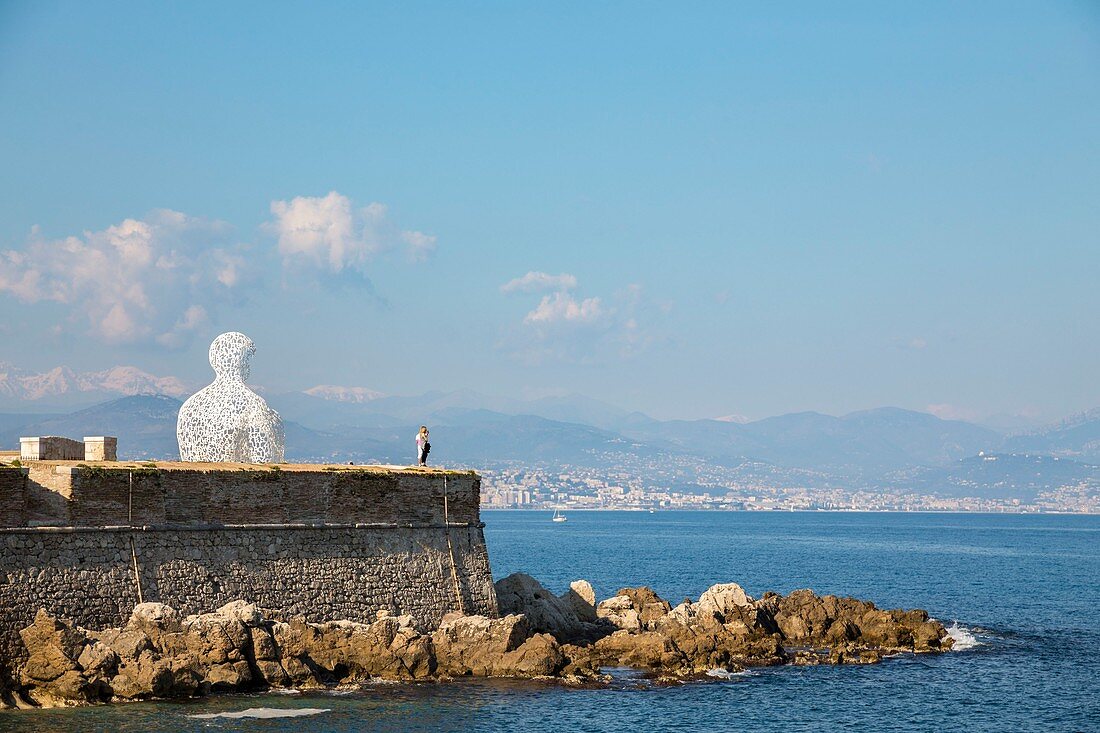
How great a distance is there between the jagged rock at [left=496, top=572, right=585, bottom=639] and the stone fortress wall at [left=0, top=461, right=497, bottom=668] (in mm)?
2061

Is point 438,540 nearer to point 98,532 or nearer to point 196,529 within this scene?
point 196,529

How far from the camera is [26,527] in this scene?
29359 millimetres

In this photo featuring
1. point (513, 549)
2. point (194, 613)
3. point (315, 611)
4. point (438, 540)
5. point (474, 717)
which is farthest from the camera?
point (513, 549)

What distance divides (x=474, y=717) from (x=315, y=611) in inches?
268

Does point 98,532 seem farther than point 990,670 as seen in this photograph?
No

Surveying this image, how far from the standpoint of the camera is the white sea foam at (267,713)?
27.3 m

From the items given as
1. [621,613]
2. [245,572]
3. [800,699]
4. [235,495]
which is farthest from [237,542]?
[800,699]

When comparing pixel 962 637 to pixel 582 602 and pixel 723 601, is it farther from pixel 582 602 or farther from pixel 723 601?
pixel 582 602

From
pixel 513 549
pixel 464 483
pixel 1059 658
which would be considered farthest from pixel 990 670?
pixel 513 549

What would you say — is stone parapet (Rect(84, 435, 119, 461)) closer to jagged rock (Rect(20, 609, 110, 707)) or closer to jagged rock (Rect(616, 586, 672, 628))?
jagged rock (Rect(20, 609, 110, 707))

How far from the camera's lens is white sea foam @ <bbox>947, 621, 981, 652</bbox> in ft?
142

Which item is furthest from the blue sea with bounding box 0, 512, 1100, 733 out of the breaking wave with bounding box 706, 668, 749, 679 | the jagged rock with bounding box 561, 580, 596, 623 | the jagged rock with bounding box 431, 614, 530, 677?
the jagged rock with bounding box 561, 580, 596, 623

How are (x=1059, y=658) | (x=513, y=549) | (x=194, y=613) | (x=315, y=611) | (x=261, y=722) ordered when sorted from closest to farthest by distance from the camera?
(x=261, y=722) → (x=194, y=613) → (x=315, y=611) → (x=1059, y=658) → (x=513, y=549)

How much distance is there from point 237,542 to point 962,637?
27120 millimetres
